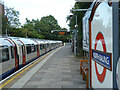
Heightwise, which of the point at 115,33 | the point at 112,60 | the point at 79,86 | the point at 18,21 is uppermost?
the point at 18,21

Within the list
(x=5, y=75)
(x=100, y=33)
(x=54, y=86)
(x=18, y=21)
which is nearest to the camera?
(x=100, y=33)

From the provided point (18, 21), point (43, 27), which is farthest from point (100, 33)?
point (43, 27)

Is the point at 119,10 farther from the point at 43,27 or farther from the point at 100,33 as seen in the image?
the point at 43,27

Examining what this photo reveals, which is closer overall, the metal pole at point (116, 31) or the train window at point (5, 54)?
the metal pole at point (116, 31)

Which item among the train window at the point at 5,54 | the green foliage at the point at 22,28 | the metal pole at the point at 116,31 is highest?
the green foliage at the point at 22,28

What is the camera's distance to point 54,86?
6449mm

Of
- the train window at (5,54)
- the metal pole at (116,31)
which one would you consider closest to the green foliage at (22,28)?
the train window at (5,54)

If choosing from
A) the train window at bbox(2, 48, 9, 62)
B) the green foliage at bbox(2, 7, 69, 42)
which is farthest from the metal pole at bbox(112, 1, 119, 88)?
the green foliage at bbox(2, 7, 69, 42)

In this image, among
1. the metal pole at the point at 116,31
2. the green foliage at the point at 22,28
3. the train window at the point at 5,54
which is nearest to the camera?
the metal pole at the point at 116,31

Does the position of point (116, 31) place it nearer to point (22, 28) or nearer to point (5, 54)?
point (5, 54)

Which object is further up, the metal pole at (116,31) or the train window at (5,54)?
the metal pole at (116,31)

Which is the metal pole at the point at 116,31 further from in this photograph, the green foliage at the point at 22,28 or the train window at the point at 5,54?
the green foliage at the point at 22,28

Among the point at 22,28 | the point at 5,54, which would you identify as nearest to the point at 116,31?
the point at 5,54

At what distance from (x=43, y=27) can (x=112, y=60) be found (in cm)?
6876
